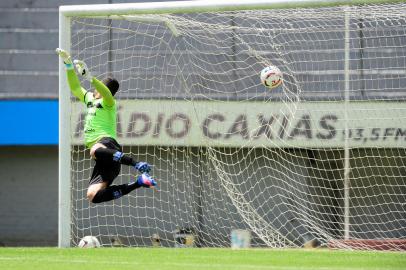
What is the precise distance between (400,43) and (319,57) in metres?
1.14

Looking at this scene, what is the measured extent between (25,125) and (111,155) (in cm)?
540

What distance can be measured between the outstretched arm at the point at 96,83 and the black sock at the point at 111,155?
531mm

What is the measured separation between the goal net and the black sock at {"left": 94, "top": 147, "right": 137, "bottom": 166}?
2.62 metres

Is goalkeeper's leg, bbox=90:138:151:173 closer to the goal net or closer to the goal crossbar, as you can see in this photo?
the goal crossbar

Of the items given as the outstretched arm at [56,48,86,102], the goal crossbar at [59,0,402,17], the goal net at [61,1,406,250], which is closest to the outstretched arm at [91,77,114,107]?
the outstretched arm at [56,48,86,102]

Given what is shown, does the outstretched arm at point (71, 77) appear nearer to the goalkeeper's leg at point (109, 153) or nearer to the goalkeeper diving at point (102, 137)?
the goalkeeper diving at point (102, 137)

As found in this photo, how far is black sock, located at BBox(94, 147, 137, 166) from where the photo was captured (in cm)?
999

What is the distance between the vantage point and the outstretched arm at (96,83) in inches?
387

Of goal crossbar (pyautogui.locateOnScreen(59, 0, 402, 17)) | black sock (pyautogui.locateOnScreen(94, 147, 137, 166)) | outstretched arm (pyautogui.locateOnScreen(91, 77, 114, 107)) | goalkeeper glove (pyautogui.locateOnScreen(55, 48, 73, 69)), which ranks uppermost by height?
goal crossbar (pyautogui.locateOnScreen(59, 0, 402, 17))

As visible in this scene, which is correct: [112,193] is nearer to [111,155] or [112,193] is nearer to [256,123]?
[111,155]

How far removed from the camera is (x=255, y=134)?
45.8 feet

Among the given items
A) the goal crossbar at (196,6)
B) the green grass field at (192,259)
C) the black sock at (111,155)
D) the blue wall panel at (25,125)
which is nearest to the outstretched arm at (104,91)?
the black sock at (111,155)

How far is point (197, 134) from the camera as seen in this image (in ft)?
45.1

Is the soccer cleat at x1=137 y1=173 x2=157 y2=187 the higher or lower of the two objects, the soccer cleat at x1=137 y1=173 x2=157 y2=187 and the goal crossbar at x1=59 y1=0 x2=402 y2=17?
the lower
